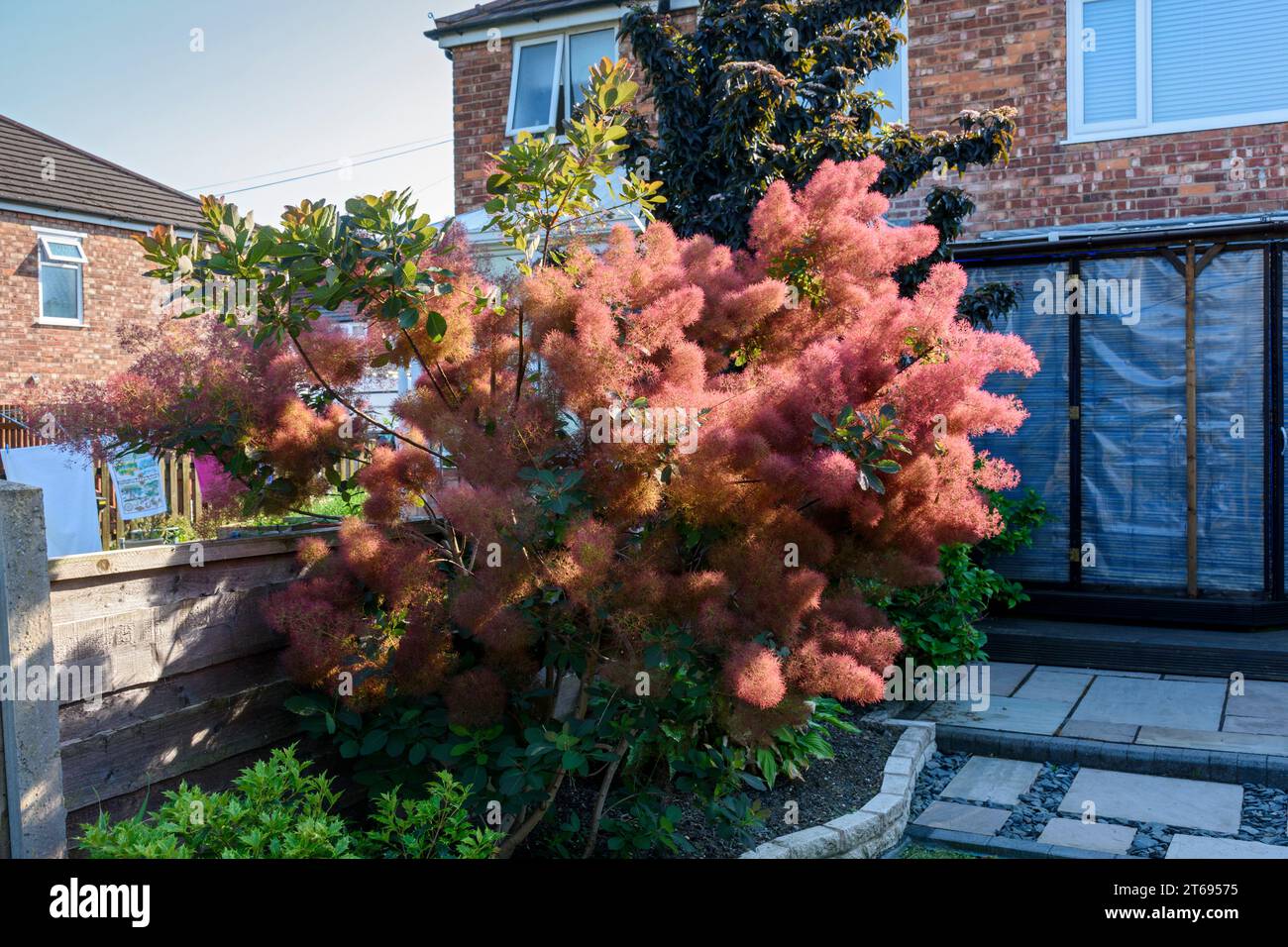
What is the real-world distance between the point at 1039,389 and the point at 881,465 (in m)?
6.21

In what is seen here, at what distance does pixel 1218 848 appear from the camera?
13.6ft

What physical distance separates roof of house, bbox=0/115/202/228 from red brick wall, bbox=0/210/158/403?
1.24 feet

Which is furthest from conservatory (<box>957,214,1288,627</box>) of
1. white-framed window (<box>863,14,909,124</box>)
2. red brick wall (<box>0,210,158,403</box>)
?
red brick wall (<box>0,210,158,403</box>)

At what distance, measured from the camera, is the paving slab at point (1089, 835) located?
421 centimetres

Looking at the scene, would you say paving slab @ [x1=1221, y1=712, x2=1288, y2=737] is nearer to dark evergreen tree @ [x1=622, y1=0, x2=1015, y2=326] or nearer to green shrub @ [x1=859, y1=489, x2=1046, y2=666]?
green shrub @ [x1=859, y1=489, x2=1046, y2=666]

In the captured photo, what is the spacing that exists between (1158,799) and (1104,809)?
0.31 m

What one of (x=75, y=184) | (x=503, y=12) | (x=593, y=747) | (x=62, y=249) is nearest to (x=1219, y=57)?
(x=503, y=12)

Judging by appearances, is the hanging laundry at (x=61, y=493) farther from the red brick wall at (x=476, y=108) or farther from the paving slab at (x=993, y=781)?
the paving slab at (x=993, y=781)

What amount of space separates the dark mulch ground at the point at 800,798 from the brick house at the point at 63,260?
15.3 metres

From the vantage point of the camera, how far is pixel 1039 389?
8406 millimetres

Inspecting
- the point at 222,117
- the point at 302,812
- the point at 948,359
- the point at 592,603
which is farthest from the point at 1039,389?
the point at 222,117

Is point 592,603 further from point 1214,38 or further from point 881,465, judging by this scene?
point 1214,38

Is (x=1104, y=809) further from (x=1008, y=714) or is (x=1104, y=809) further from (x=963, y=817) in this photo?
(x=1008, y=714)

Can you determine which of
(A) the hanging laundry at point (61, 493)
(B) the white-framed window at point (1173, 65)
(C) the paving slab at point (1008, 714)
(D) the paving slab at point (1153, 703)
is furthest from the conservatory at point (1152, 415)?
(A) the hanging laundry at point (61, 493)
